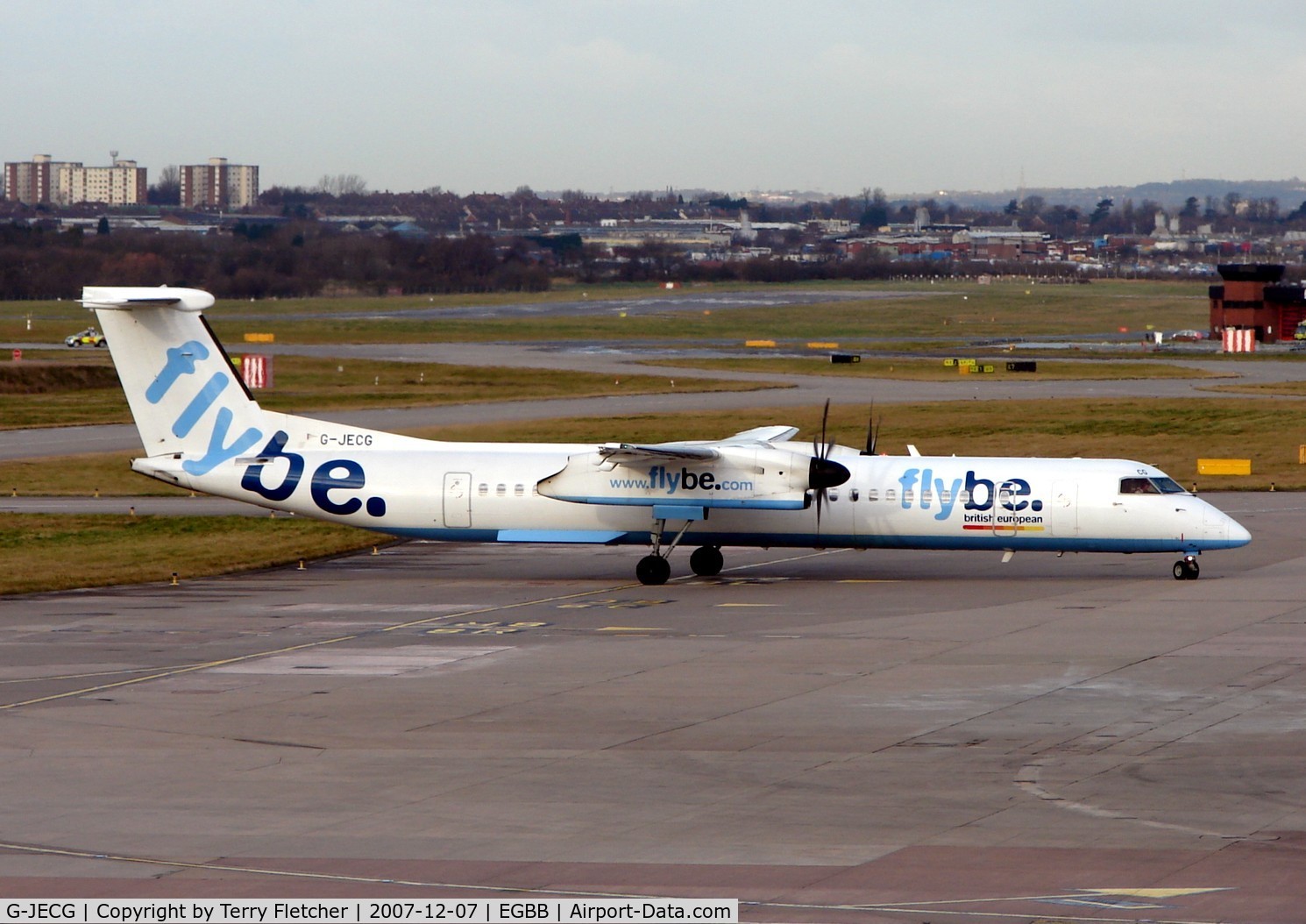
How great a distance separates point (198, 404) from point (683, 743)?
19.4 m

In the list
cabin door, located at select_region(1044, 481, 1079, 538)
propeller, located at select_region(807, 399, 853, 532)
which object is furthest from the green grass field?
cabin door, located at select_region(1044, 481, 1079, 538)

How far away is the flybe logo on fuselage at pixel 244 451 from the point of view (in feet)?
118

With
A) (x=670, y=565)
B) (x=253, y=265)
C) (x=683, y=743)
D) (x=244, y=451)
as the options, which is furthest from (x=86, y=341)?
(x=683, y=743)

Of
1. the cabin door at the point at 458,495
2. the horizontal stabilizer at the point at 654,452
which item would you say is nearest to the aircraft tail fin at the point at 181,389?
the cabin door at the point at 458,495

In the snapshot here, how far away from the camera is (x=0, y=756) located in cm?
2028

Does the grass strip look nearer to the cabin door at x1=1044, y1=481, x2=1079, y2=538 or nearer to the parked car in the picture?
the cabin door at x1=1044, y1=481, x2=1079, y2=538

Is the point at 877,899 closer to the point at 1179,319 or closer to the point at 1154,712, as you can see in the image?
the point at 1154,712

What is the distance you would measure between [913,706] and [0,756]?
12302mm

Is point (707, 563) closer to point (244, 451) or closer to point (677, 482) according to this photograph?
point (677, 482)

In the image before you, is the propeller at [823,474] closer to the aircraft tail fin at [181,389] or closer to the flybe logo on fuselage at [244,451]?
the flybe logo on fuselage at [244,451]

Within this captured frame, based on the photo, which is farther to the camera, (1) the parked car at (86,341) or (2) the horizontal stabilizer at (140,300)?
(1) the parked car at (86,341)

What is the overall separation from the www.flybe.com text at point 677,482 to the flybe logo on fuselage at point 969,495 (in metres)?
3.82

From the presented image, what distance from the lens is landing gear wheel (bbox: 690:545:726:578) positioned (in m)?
36.8

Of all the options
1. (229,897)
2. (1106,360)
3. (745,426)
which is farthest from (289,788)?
(1106,360)
